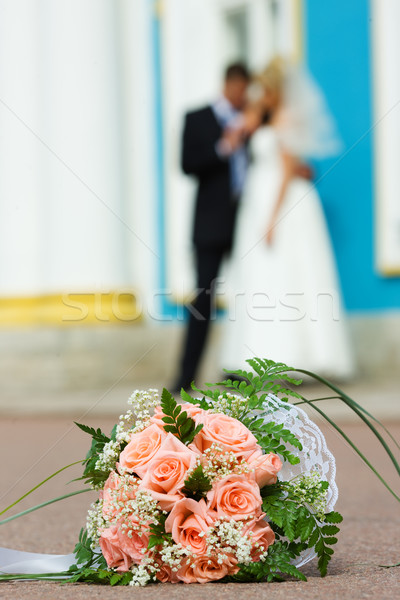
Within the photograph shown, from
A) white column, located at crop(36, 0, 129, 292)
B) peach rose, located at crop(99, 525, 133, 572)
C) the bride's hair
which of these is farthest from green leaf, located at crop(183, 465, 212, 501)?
white column, located at crop(36, 0, 129, 292)

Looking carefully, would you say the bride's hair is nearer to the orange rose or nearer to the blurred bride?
the blurred bride

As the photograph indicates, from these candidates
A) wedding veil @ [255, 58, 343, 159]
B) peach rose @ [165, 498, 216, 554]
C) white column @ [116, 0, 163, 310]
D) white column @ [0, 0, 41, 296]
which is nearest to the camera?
peach rose @ [165, 498, 216, 554]

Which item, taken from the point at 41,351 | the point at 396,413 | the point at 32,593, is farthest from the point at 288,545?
the point at 41,351

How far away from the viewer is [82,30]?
6.11 m

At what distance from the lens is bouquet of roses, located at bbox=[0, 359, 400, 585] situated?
142 centimetres

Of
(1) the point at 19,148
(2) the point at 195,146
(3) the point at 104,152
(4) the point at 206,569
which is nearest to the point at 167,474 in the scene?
(4) the point at 206,569

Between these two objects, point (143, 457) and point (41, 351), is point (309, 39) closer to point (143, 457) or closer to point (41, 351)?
point (41, 351)

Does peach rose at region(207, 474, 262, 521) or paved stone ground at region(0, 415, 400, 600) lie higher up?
peach rose at region(207, 474, 262, 521)

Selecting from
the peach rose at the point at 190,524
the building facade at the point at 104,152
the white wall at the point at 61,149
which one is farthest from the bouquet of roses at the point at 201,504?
the white wall at the point at 61,149

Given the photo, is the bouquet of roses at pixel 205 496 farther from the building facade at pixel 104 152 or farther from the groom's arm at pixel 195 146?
the building facade at pixel 104 152

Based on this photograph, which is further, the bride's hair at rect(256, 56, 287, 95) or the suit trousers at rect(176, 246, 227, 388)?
the bride's hair at rect(256, 56, 287, 95)

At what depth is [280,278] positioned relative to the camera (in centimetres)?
545

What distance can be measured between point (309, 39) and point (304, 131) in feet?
2.95

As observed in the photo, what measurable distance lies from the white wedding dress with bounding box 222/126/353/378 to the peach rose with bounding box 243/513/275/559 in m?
3.89
